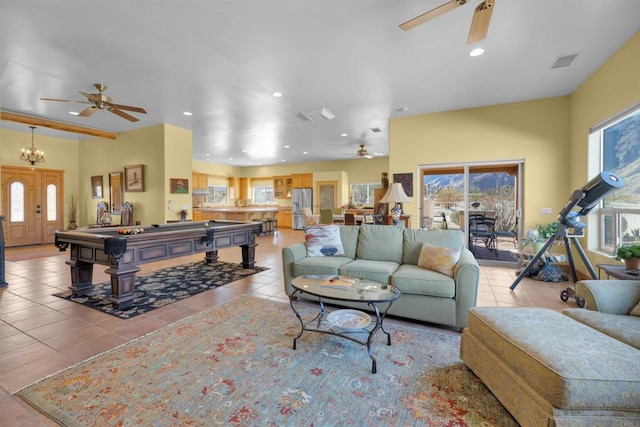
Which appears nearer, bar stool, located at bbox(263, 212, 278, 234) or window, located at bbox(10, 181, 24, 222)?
window, located at bbox(10, 181, 24, 222)

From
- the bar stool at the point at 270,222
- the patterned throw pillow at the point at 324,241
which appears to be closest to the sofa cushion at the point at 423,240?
the patterned throw pillow at the point at 324,241

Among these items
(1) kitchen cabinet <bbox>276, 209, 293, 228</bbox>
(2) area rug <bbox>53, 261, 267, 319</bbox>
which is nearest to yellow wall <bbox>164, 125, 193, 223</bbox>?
(2) area rug <bbox>53, 261, 267, 319</bbox>

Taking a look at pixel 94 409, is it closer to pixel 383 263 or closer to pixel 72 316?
pixel 72 316

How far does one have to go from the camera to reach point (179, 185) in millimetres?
6422

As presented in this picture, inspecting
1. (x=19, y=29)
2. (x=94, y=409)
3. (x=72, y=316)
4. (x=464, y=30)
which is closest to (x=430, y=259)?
(x=464, y=30)

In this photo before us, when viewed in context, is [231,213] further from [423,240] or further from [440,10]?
[440,10]

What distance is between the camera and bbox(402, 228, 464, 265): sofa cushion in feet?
10.6

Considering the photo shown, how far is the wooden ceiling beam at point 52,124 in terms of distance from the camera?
5202mm

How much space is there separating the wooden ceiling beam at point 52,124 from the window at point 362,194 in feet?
25.8

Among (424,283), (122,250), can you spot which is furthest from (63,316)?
(424,283)

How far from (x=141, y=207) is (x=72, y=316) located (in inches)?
163

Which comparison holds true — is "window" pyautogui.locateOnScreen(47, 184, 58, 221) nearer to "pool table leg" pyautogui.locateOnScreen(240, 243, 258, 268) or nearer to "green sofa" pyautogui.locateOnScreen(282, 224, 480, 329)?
"pool table leg" pyautogui.locateOnScreen(240, 243, 258, 268)

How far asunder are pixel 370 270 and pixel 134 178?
617cm

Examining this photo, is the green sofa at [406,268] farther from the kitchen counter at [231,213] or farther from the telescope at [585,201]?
the kitchen counter at [231,213]
